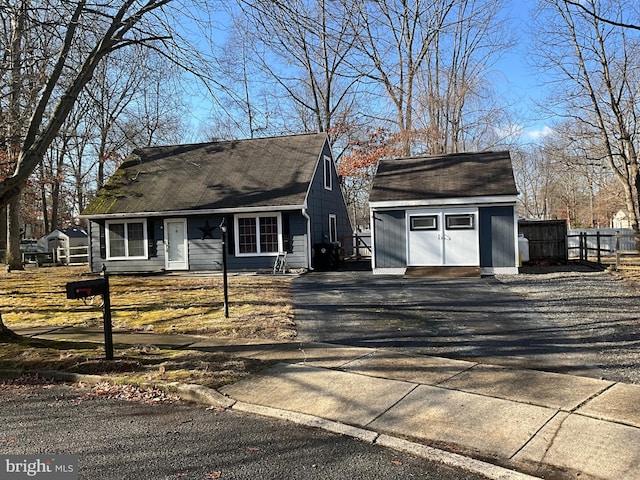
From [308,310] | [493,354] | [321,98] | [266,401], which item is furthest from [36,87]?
[321,98]

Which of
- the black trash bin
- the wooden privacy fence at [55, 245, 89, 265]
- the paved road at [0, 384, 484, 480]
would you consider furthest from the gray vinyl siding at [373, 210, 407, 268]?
the wooden privacy fence at [55, 245, 89, 265]

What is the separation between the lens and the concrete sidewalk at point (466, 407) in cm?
389

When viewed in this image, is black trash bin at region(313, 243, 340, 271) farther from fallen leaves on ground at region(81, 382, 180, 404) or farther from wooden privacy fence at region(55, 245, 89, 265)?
wooden privacy fence at region(55, 245, 89, 265)

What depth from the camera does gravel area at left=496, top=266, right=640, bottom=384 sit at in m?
6.33

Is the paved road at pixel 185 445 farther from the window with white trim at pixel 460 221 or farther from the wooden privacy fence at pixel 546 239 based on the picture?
the wooden privacy fence at pixel 546 239

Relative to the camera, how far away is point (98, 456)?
4.12m

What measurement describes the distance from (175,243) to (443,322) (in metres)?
13.8

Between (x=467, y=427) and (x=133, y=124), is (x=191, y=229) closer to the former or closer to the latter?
(x=133, y=124)

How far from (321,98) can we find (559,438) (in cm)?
3200

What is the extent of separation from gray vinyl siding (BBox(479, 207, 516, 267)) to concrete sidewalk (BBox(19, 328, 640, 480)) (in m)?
10.0

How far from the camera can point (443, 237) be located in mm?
16453

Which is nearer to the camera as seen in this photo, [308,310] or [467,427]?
[467,427]

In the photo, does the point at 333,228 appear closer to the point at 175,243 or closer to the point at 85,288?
the point at 175,243

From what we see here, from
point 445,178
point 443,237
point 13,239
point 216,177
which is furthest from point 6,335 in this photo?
point 13,239
